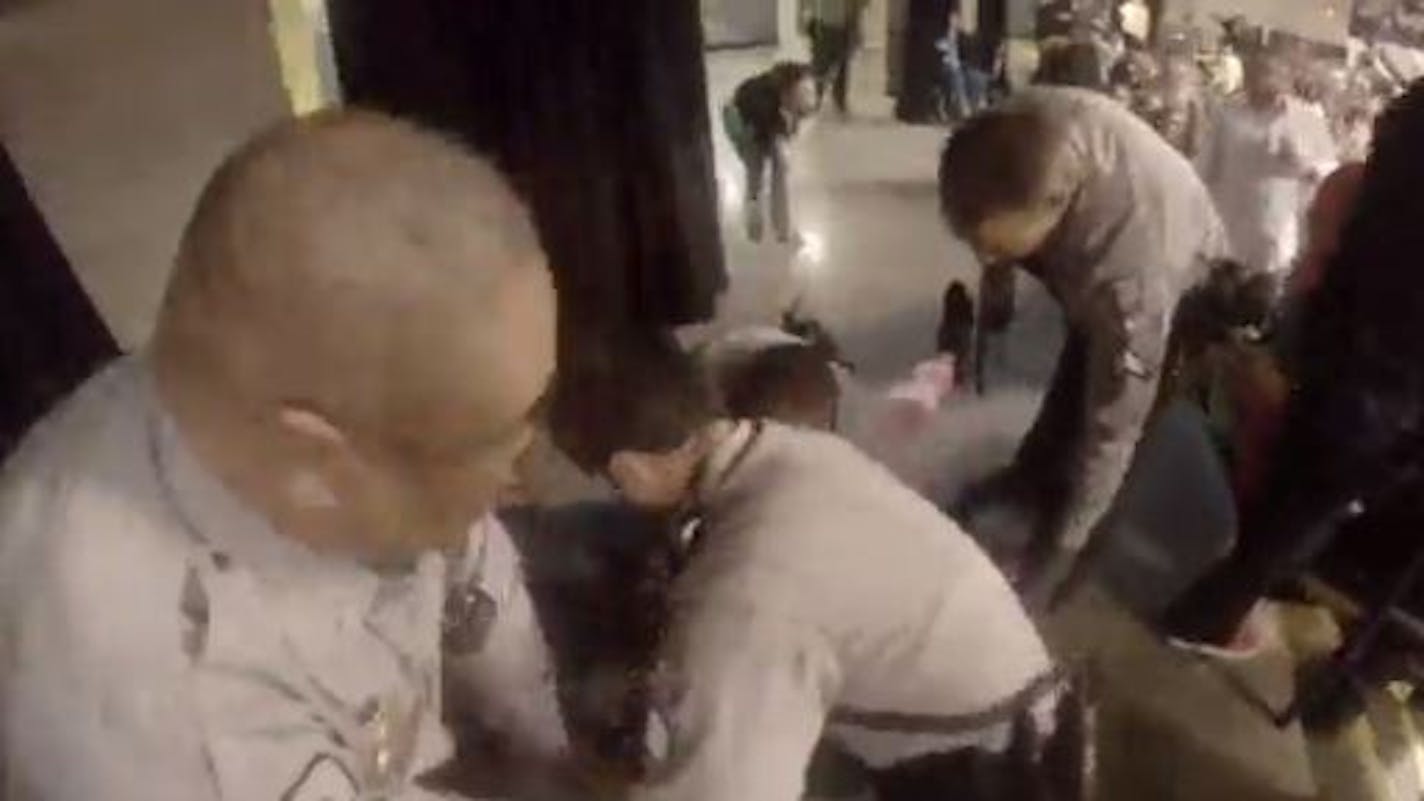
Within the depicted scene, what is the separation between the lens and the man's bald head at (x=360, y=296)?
47cm

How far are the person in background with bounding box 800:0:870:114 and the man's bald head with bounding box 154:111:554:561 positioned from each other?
0.16m

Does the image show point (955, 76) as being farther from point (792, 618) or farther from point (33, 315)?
point (33, 315)

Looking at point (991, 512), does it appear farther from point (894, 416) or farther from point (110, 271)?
point (110, 271)

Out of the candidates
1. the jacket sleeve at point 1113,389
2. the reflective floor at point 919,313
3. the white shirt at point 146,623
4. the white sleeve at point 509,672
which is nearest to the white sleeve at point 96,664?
the white shirt at point 146,623

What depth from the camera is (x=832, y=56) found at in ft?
2.11

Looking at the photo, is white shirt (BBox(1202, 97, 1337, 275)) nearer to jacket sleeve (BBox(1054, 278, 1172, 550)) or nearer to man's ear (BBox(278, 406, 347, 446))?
jacket sleeve (BBox(1054, 278, 1172, 550))

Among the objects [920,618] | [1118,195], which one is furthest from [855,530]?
[1118,195]

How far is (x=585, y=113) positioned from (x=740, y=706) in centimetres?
19

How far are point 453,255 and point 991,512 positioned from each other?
0.26 metres

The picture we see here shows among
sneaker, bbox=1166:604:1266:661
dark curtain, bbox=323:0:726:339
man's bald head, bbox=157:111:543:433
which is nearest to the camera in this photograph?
man's bald head, bbox=157:111:543:433

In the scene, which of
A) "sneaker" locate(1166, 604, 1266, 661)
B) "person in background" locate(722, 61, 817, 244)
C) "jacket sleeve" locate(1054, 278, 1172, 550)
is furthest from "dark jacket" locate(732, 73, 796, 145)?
"sneaker" locate(1166, 604, 1266, 661)

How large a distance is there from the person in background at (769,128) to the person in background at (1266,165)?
13 centimetres

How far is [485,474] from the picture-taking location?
0.53m

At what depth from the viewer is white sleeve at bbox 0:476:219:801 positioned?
51 cm
